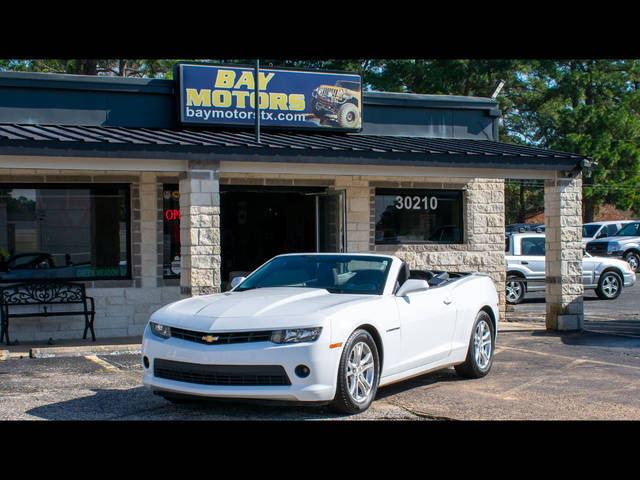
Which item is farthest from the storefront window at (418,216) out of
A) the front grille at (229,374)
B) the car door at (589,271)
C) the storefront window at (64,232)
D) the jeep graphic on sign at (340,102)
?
the front grille at (229,374)

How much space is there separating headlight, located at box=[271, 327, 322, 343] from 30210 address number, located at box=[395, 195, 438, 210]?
29.1ft

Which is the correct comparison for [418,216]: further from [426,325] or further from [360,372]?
[360,372]

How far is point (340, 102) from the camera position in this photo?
14.3m

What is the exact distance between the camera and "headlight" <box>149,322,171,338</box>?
21.7ft

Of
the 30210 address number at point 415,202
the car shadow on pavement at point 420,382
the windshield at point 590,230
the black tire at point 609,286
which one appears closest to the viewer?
the car shadow on pavement at point 420,382

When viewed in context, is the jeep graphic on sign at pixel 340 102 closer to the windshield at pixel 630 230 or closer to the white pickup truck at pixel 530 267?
the white pickup truck at pixel 530 267

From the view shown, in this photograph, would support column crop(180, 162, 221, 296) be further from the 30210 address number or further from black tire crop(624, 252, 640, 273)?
black tire crop(624, 252, 640, 273)

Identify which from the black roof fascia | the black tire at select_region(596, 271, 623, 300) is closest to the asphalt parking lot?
the black roof fascia

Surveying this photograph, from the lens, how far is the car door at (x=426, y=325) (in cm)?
731

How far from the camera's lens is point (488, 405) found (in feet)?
23.2

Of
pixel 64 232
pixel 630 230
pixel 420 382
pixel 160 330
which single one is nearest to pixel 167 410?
pixel 160 330
